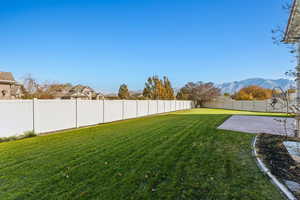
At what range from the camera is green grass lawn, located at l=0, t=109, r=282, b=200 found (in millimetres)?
2084

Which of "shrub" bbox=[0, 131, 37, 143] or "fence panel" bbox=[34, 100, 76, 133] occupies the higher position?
"fence panel" bbox=[34, 100, 76, 133]

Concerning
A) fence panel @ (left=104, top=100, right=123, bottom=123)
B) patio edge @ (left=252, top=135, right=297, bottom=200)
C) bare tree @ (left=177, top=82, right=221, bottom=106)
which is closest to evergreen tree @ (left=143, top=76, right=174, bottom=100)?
bare tree @ (left=177, top=82, right=221, bottom=106)

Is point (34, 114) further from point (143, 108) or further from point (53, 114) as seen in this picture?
point (143, 108)

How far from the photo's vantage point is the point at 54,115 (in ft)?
21.5

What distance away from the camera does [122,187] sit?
2221 millimetres

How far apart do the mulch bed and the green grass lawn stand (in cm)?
28

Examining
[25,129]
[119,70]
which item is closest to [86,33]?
[119,70]

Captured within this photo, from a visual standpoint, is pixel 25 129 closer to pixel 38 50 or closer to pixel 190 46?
pixel 38 50

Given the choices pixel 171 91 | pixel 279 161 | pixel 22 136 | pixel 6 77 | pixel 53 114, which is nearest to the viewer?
pixel 279 161

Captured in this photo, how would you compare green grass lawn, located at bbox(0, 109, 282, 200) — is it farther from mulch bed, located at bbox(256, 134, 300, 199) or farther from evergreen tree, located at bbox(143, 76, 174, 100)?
evergreen tree, located at bbox(143, 76, 174, 100)

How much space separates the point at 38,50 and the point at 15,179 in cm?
1734

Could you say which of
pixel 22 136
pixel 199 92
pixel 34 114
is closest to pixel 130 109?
pixel 34 114

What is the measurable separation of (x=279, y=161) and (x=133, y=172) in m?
2.98

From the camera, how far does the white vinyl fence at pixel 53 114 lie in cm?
522
